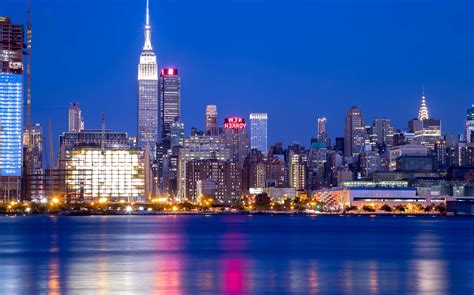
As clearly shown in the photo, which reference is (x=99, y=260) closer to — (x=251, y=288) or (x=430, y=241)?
(x=251, y=288)

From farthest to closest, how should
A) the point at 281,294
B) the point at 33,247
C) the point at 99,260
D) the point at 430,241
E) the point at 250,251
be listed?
the point at 430,241
the point at 33,247
the point at 250,251
the point at 99,260
the point at 281,294

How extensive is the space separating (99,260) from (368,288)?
27.6 meters

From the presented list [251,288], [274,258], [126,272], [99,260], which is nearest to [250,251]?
[274,258]

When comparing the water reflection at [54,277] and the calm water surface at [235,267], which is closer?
the water reflection at [54,277]

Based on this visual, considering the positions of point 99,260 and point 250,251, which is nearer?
point 99,260

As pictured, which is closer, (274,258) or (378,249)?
(274,258)

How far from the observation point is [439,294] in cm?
5397

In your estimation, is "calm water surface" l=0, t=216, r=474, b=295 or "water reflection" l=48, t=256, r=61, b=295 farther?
"calm water surface" l=0, t=216, r=474, b=295

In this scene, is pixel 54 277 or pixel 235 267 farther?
pixel 235 267

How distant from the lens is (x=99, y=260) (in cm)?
7825

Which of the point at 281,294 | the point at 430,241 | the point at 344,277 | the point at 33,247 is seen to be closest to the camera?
the point at 281,294

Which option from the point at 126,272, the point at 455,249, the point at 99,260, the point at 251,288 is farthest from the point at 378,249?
the point at 251,288

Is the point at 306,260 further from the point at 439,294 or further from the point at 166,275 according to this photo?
the point at 439,294

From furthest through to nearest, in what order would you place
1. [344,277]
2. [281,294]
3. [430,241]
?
1. [430,241]
2. [344,277]
3. [281,294]
